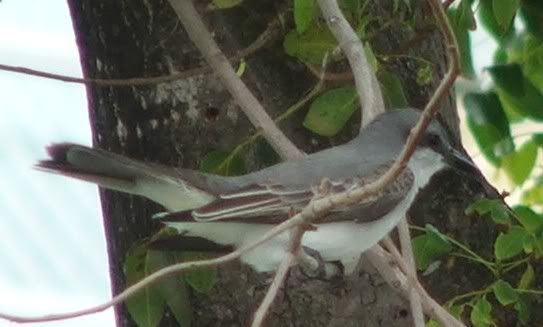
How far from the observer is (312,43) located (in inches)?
151

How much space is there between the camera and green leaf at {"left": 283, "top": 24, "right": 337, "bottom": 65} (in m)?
3.81

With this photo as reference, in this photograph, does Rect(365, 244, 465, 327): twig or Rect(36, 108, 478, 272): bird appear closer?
Rect(365, 244, 465, 327): twig

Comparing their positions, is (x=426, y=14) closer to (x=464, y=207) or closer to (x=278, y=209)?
(x=464, y=207)

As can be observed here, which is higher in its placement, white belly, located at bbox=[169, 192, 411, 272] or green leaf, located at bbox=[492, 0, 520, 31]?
green leaf, located at bbox=[492, 0, 520, 31]

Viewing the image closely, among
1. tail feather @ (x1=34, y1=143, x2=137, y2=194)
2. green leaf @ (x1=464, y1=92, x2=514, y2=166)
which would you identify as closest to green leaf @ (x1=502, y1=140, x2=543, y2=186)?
green leaf @ (x1=464, y1=92, x2=514, y2=166)

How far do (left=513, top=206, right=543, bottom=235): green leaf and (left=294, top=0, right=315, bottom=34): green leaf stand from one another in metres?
0.70

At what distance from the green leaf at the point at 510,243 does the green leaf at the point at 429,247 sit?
0.13 meters

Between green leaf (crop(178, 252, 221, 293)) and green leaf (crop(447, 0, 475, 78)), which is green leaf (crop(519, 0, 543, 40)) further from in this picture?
green leaf (crop(178, 252, 221, 293))

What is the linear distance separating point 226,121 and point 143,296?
0.49 meters

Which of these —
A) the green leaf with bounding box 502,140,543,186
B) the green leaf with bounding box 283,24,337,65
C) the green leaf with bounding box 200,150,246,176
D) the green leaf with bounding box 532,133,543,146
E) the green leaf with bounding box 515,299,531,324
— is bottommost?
the green leaf with bounding box 515,299,531,324

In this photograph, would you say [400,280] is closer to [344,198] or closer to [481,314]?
[481,314]

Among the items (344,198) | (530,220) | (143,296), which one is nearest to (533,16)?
(530,220)

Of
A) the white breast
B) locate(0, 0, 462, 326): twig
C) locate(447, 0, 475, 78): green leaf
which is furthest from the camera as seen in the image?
locate(447, 0, 475, 78): green leaf

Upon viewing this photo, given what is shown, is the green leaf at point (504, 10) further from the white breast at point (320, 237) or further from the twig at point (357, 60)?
the white breast at point (320, 237)
